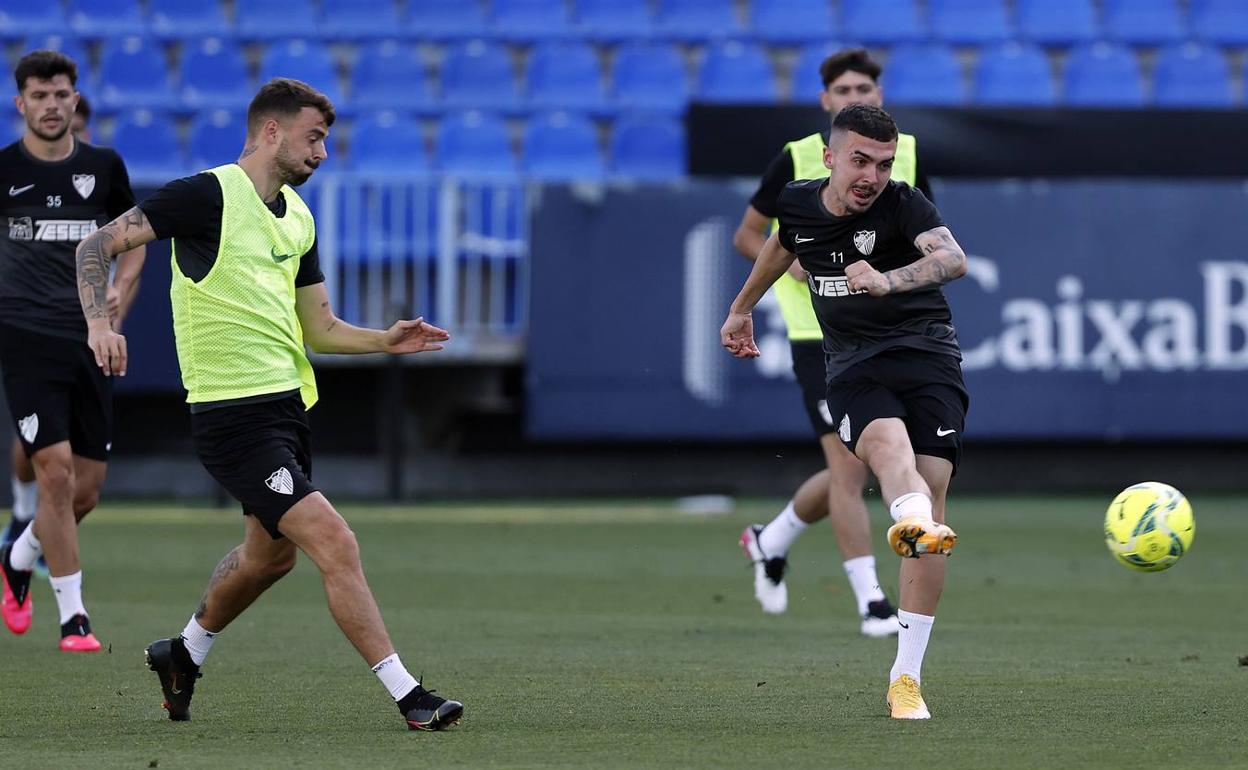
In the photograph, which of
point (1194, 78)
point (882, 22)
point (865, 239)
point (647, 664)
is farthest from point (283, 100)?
point (1194, 78)

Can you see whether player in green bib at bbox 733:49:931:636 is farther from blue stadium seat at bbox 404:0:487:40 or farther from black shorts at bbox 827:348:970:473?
blue stadium seat at bbox 404:0:487:40

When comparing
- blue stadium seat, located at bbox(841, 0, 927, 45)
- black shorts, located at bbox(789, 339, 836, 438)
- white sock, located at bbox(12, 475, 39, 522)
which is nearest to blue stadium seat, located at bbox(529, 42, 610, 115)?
blue stadium seat, located at bbox(841, 0, 927, 45)

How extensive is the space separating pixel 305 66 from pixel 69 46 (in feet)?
7.82

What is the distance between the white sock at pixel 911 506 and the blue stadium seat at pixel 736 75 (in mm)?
12895

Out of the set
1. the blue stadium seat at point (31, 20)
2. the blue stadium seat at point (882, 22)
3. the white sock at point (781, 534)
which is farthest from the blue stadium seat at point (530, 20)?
the white sock at point (781, 534)

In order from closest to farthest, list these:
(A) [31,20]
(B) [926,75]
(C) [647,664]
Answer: (C) [647,664] < (B) [926,75] < (A) [31,20]

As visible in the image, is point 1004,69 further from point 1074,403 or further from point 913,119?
point 1074,403

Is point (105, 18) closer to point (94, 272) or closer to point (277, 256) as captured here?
point (94, 272)

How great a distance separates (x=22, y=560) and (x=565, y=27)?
36.8ft

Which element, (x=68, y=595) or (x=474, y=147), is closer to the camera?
(x=68, y=595)

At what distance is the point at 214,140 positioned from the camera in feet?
57.3

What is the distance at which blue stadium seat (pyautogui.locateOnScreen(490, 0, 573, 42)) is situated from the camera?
18922 millimetres

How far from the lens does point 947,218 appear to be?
1577 cm

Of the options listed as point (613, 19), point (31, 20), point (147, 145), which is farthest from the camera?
point (613, 19)
